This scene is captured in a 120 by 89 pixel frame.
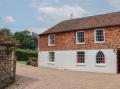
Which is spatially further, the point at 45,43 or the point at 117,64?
the point at 45,43

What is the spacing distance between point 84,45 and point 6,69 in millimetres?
18413

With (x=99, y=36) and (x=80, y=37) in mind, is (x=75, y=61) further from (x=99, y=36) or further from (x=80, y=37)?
(x=99, y=36)

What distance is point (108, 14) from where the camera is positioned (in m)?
42.0

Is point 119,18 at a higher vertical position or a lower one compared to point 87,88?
higher

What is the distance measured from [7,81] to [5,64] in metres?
1.23

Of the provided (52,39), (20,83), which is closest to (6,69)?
(20,83)

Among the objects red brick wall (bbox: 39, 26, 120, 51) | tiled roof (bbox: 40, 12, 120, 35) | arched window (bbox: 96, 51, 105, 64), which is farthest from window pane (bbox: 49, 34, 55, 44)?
arched window (bbox: 96, 51, 105, 64)

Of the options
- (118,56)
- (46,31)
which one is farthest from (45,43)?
(118,56)

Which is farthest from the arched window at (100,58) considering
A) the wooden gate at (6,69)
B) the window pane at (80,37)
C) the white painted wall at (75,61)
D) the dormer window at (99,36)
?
the wooden gate at (6,69)

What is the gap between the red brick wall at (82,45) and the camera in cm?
3653

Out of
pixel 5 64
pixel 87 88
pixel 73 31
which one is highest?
pixel 73 31

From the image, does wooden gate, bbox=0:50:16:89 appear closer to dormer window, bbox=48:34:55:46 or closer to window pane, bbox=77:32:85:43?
window pane, bbox=77:32:85:43

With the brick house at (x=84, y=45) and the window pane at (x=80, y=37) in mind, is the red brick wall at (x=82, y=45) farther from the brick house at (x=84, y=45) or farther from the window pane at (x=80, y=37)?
the window pane at (x=80, y=37)

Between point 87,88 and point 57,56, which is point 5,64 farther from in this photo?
point 57,56
